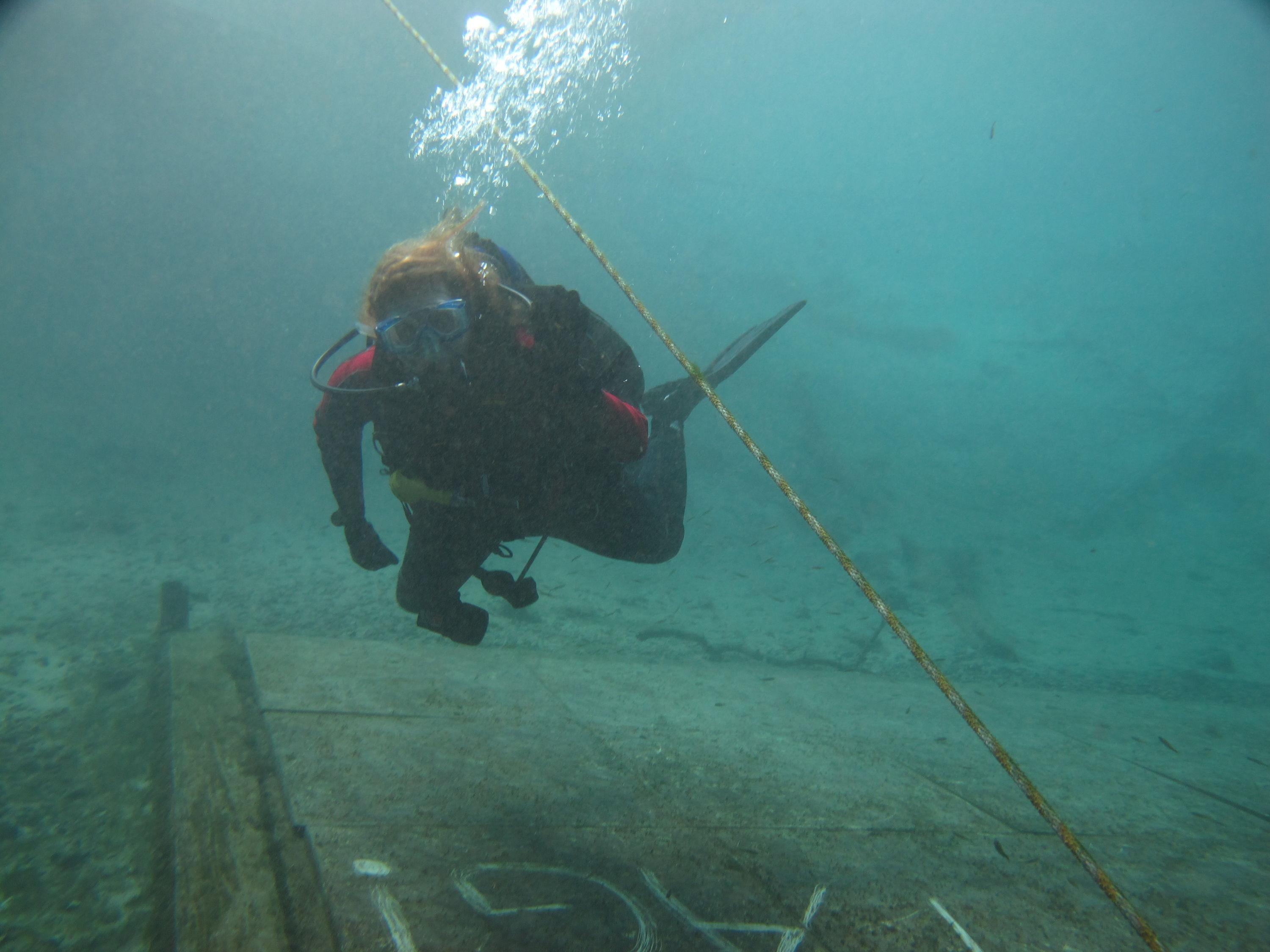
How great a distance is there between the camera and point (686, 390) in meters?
4.49

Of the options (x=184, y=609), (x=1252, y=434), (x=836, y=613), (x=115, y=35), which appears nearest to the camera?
(x=184, y=609)

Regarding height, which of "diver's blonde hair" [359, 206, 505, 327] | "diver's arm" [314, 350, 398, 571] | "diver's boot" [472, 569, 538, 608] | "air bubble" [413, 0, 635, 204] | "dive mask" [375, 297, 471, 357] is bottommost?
"diver's boot" [472, 569, 538, 608]

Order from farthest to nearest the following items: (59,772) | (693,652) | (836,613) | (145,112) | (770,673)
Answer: (145,112) → (836,613) → (693,652) → (770,673) → (59,772)

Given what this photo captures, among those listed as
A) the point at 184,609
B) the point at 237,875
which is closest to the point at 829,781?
the point at 237,875

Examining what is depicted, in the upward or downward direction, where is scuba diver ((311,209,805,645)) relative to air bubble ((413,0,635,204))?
downward

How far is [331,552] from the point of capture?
905 centimetres

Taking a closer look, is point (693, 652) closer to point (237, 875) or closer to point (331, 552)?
point (237, 875)

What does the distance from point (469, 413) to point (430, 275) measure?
0.56m

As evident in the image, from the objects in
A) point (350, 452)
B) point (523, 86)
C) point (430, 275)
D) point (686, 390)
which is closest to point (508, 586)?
point (350, 452)

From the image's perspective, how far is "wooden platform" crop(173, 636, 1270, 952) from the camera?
5.01ft

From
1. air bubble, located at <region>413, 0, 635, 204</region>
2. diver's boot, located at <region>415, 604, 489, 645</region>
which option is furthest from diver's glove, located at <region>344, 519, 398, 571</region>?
air bubble, located at <region>413, 0, 635, 204</region>

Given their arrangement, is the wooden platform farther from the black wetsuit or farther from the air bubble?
the air bubble

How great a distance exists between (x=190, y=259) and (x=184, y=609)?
1405 inches

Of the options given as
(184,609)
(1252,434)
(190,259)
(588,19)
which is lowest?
(184,609)
